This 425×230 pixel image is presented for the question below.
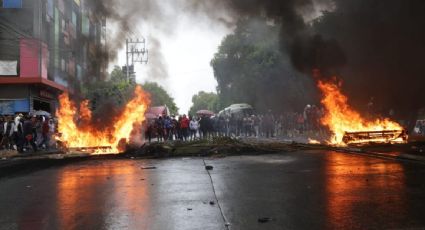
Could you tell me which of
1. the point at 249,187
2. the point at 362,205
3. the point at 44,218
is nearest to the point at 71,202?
the point at 44,218

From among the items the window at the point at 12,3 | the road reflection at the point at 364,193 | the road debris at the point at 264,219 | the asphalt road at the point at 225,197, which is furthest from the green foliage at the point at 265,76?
the road debris at the point at 264,219

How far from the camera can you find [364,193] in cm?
743

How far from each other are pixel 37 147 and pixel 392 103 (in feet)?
55.9

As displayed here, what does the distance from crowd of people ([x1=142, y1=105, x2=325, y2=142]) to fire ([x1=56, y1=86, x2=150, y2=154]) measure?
95.9 inches

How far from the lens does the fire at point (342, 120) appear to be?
18.7 metres

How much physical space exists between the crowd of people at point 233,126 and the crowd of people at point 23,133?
17.4ft

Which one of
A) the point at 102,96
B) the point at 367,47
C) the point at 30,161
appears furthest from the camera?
the point at 102,96

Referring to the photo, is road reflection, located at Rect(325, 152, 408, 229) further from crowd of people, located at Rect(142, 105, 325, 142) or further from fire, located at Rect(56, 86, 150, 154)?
crowd of people, located at Rect(142, 105, 325, 142)

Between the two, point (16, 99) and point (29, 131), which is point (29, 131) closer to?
point (29, 131)

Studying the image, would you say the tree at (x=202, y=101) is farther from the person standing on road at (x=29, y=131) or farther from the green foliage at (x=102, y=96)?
the person standing on road at (x=29, y=131)

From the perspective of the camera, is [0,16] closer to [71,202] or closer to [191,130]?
[191,130]

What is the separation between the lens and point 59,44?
100 feet

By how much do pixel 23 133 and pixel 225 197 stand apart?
1402 cm

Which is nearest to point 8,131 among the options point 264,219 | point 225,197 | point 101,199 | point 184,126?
point 184,126
